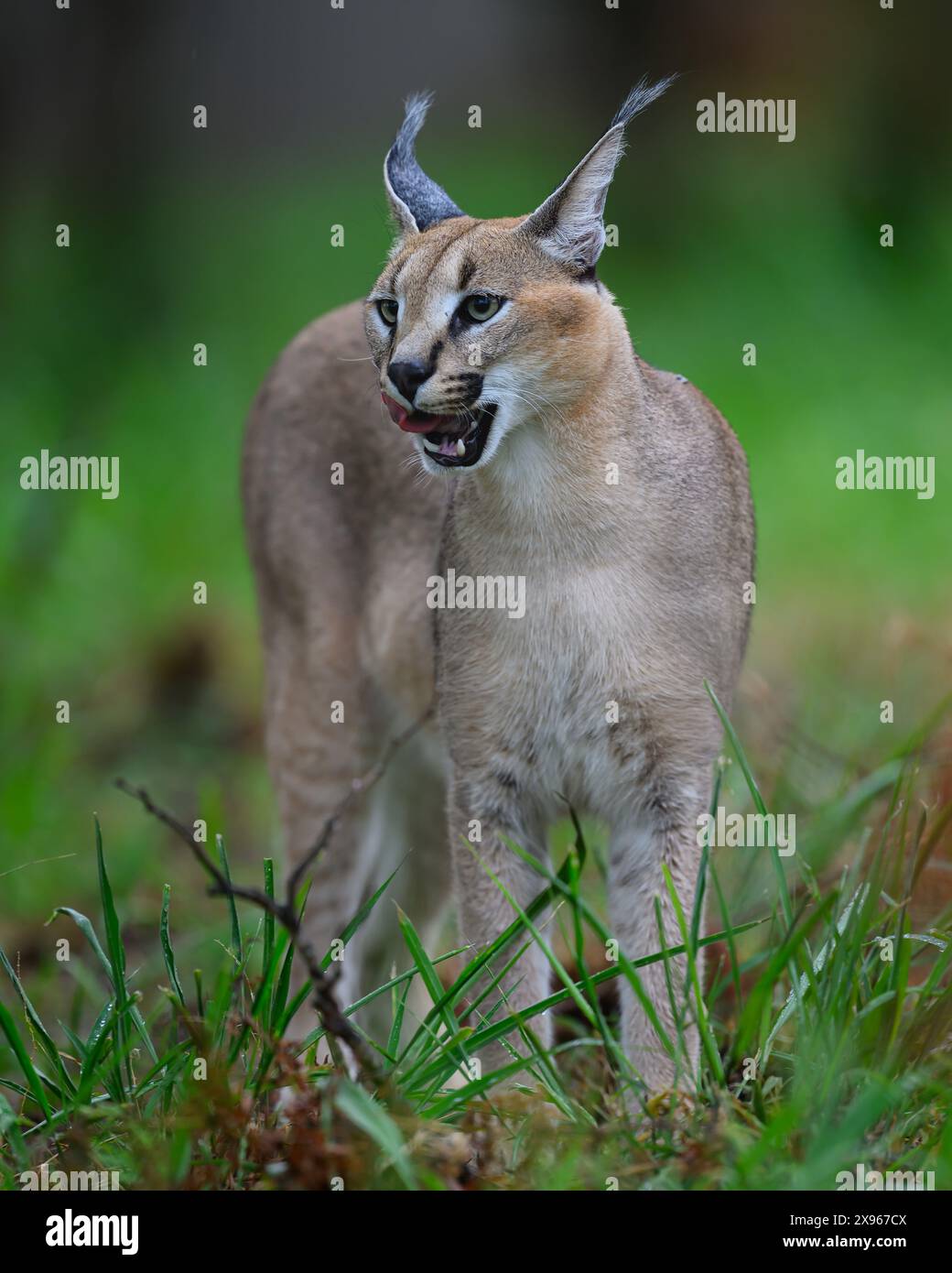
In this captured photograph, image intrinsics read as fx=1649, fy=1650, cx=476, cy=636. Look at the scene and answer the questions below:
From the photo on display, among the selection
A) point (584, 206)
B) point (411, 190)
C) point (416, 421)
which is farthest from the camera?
point (411, 190)

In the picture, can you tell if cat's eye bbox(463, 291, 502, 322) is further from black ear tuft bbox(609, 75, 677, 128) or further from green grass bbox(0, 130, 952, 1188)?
green grass bbox(0, 130, 952, 1188)

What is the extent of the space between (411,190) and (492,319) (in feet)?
2.09

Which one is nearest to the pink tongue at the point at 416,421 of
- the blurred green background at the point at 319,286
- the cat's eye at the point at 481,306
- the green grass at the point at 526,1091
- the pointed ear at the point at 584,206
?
the cat's eye at the point at 481,306

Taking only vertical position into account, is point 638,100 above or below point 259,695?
above

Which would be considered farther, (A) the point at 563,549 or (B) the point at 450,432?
(A) the point at 563,549

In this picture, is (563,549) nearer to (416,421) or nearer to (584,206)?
(416,421)

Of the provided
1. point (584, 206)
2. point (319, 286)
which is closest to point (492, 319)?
point (584, 206)

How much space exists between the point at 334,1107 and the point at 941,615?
4.92 m

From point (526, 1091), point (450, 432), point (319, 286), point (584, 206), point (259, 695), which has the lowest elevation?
point (526, 1091)

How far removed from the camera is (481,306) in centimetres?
343

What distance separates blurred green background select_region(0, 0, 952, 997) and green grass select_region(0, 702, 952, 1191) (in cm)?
304

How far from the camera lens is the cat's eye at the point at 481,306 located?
11.2ft

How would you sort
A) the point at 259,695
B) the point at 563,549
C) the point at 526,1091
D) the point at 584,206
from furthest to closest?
the point at 259,695 → the point at 563,549 → the point at 584,206 → the point at 526,1091

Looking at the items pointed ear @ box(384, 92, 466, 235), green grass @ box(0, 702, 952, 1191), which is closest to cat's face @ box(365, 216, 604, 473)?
pointed ear @ box(384, 92, 466, 235)
